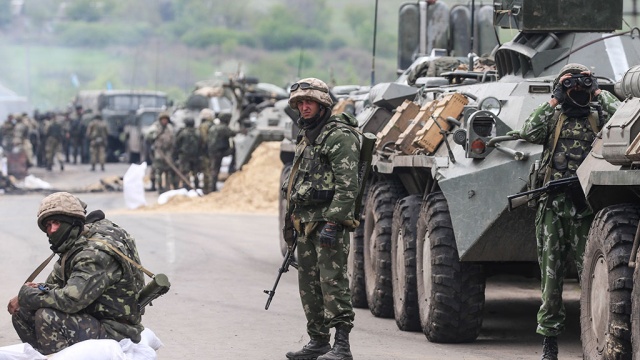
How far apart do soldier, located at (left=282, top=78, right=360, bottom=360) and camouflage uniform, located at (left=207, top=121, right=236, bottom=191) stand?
19.7 metres

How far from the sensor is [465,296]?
11.1 metres

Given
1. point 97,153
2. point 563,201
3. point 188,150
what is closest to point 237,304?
point 563,201

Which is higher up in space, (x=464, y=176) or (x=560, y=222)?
(x=464, y=176)

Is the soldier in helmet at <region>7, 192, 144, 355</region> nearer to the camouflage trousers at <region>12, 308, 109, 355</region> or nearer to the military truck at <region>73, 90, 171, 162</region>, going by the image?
the camouflage trousers at <region>12, 308, 109, 355</region>

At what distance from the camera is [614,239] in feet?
28.0

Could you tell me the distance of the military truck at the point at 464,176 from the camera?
34.8 ft

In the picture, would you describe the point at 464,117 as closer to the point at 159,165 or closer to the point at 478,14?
the point at 478,14

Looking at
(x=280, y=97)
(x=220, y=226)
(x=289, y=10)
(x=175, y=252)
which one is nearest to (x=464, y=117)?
(x=175, y=252)

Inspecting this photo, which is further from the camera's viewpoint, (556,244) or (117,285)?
(556,244)

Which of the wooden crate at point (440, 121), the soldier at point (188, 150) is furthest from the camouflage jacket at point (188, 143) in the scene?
the wooden crate at point (440, 121)

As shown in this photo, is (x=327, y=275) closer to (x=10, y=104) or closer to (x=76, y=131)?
(x=76, y=131)

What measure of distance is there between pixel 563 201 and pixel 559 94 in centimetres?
65

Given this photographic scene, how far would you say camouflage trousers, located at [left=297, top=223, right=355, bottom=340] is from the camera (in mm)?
10062

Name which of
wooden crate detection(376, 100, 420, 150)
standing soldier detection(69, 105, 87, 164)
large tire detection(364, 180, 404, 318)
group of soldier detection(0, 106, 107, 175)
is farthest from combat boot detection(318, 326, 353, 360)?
standing soldier detection(69, 105, 87, 164)
